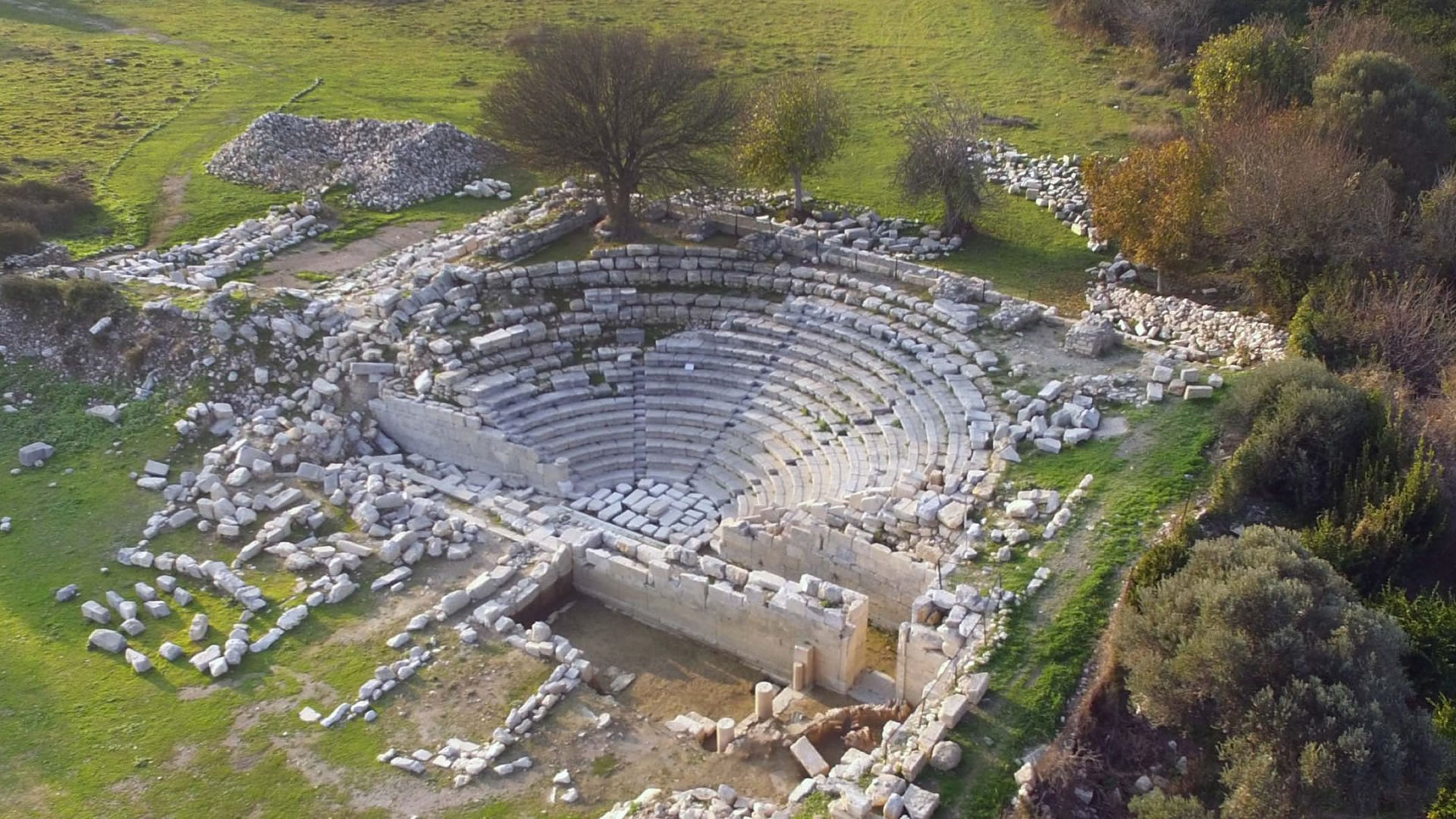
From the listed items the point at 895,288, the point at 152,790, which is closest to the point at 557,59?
the point at 895,288

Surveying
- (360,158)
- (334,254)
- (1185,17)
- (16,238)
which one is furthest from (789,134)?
(1185,17)

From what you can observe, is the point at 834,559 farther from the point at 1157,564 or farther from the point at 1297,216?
the point at 1297,216

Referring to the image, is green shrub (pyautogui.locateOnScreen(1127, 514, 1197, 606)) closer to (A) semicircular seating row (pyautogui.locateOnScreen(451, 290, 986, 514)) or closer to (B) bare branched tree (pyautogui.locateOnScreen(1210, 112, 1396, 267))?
(A) semicircular seating row (pyautogui.locateOnScreen(451, 290, 986, 514))

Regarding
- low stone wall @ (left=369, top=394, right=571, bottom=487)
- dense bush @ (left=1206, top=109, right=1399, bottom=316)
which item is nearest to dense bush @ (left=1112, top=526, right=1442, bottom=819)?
dense bush @ (left=1206, top=109, right=1399, bottom=316)

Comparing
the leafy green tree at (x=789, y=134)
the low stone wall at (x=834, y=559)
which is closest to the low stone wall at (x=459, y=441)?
the low stone wall at (x=834, y=559)

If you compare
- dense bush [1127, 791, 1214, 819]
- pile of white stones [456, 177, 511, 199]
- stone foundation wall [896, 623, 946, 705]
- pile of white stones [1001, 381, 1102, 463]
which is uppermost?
pile of white stones [1001, 381, 1102, 463]

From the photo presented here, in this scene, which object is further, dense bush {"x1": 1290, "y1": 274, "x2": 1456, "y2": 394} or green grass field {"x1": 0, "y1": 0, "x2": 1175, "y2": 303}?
green grass field {"x1": 0, "y1": 0, "x2": 1175, "y2": 303}
